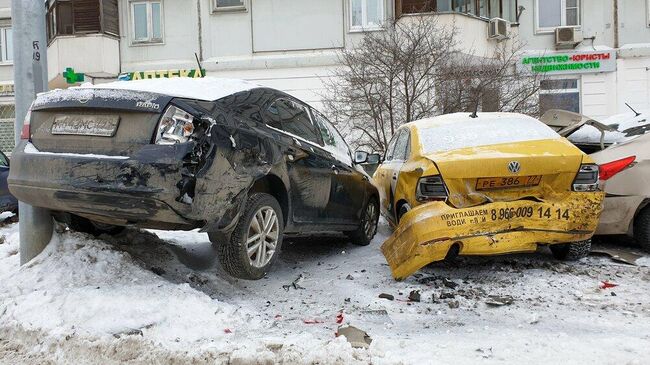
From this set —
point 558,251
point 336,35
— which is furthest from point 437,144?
point 336,35

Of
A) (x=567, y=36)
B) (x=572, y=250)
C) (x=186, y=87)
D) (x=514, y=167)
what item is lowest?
(x=572, y=250)

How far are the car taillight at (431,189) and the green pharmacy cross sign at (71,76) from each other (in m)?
15.4

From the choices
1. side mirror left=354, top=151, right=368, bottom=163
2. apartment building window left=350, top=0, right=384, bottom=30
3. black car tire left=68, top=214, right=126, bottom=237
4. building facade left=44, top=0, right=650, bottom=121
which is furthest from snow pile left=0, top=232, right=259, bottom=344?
apartment building window left=350, top=0, right=384, bottom=30

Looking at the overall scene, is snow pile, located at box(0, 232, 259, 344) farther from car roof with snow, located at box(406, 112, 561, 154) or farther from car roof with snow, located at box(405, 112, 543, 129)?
car roof with snow, located at box(405, 112, 543, 129)

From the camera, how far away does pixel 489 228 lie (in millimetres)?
4480

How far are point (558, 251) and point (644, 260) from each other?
33.4 inches

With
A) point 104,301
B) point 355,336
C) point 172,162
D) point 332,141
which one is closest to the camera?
point 355,336

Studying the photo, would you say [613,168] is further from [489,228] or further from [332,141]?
[332,141]

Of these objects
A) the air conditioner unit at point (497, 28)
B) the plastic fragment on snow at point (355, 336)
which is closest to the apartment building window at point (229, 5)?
the air conditioner unit at point (497, 28)

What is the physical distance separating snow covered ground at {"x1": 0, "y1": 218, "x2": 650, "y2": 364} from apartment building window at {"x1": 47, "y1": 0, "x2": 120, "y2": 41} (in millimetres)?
14176

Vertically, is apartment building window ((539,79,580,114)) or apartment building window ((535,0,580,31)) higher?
apartment building window ((535,0,580,31))

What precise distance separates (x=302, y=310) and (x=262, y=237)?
2.32 ft

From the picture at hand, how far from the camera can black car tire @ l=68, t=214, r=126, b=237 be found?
475 cm

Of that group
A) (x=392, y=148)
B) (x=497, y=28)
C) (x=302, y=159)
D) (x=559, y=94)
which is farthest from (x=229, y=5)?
(x=302, y=159)
